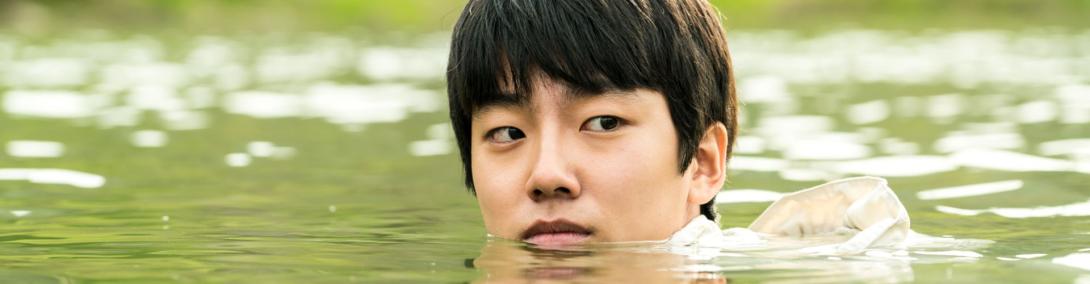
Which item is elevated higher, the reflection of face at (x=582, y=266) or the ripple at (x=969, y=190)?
the ripple at (x=969, y=190)

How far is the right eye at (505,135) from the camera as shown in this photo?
5.11 metres

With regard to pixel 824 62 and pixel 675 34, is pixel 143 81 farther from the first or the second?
pixel 675 34

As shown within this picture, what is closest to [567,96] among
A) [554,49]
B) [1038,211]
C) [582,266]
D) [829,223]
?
[554,49]

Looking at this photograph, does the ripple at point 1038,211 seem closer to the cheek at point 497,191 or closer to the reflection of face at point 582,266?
the reflection of face at point 582,266

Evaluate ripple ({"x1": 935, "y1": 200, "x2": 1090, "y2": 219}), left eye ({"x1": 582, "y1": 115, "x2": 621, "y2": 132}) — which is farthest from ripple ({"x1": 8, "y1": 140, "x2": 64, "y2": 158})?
left eye ({"x1": 582, "y1": 115, "x2": 621, "y2": 132})

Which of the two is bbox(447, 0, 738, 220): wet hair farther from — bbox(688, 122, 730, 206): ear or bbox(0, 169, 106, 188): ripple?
bbox(0, 169, 106, 188): ripple

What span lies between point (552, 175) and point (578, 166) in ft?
0.34

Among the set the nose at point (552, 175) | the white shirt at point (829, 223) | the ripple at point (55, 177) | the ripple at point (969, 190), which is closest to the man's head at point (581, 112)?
the nose at point (552, 175)

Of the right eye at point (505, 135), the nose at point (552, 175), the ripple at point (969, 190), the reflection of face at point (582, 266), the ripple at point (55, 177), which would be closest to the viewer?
the reflection of face at point (582, 266)

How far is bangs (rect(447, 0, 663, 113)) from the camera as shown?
5.00 metres

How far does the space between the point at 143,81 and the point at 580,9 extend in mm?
14770

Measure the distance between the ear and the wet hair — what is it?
0.06m

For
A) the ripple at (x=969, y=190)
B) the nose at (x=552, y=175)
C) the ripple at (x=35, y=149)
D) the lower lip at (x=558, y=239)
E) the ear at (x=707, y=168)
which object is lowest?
the lower lip at (x=558, y=239)

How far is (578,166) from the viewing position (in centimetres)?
495
